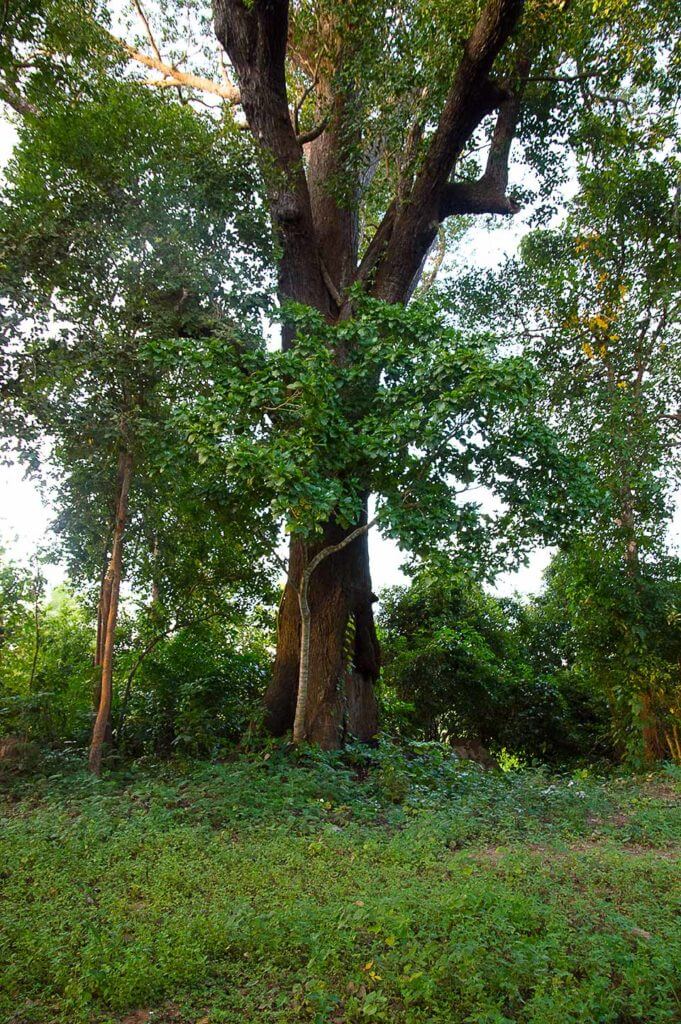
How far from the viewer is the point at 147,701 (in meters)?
8.63

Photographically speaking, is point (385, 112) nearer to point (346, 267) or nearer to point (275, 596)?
point (346, 267)

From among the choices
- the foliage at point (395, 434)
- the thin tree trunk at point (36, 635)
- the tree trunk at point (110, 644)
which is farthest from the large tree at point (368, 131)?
the thin tree trunk at point (36, 635)

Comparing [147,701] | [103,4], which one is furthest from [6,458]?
[103,4]

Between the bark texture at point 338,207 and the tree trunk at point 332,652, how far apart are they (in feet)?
0.04

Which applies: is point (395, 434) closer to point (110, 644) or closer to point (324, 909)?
point (110, 644)

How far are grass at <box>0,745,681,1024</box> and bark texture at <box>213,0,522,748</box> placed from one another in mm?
1971

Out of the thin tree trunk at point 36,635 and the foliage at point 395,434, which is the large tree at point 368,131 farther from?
the thin tree trunk at point 36,635

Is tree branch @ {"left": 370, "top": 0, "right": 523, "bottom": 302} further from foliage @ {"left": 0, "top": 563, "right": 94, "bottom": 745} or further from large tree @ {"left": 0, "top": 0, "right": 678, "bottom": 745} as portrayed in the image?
foliage @ {"left": 0, "top": 563, "right": 94, "bottom": 745}

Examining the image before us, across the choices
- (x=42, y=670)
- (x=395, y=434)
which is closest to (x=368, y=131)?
(x=395, y=434)

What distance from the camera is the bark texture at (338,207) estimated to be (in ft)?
25.2

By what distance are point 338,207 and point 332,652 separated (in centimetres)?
515

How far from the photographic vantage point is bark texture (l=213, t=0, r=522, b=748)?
7.68 metres

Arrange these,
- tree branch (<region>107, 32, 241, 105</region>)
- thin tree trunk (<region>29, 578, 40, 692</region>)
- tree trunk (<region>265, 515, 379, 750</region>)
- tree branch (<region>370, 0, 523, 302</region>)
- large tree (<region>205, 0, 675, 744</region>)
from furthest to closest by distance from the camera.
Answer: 1. tree branch (<region>107, 32, 241, 105</region>)
2. thin tree trunk (<region>29, 578, 40, 692</region>)
3. large tree (<region>205, 0, 675, 744</region>)
4. tree trunk (<region>265, 515, 379, 750</region>)
5. tree branch (<region>370, 0, 523, 302</region>)

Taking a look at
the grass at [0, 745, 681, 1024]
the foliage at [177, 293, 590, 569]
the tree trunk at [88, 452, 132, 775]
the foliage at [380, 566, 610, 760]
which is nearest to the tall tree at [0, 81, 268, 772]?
the tree trunk at [88, 452, 132, 775]
